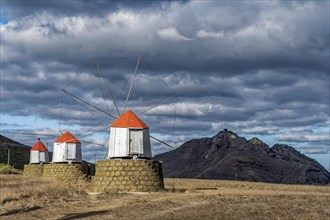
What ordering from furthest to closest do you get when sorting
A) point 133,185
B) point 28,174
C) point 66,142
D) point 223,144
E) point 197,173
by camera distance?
point 223,144
point 197,173
point 28,174
point 66,142
point 133,185

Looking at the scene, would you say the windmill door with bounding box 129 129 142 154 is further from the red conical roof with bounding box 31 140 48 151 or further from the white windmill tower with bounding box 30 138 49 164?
the red conical roof with bounding box 31 140 48 151

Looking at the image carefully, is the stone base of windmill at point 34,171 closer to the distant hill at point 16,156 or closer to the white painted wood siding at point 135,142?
the white painted wood siding at point 135,142

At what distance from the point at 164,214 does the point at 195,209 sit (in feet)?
7.03

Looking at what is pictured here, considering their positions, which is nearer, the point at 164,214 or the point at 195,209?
the point at 164,214

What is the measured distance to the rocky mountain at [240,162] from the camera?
5851 inches

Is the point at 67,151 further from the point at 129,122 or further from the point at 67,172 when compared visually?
the point at 129,122

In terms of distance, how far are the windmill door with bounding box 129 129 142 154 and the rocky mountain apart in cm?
10371

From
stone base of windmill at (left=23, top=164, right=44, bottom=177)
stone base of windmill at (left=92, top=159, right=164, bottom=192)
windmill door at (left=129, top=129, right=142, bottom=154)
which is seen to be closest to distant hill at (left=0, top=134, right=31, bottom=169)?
stone base of windmill at (left=23, top=164, right=44, bottom=177)

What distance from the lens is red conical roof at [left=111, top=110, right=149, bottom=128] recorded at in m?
37.1

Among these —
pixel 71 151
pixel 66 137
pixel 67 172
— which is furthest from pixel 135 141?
pixel 66 137

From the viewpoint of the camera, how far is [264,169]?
504 ft

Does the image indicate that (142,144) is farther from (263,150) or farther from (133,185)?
(263,150)

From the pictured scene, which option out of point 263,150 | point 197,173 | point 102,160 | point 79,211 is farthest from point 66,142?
point 263,150

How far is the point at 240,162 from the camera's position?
153000mm
